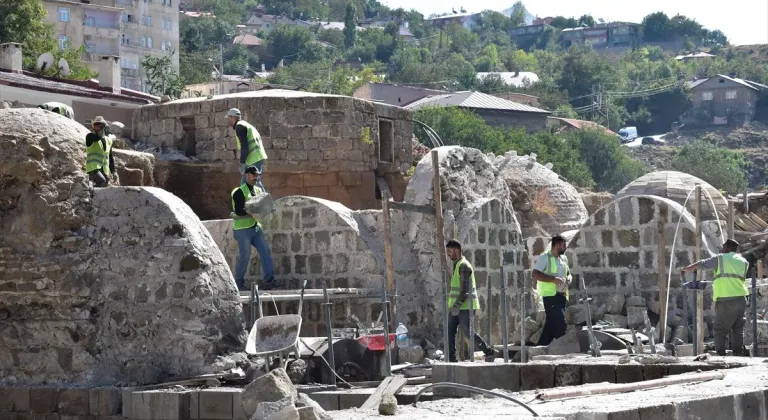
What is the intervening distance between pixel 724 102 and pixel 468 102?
58.1m

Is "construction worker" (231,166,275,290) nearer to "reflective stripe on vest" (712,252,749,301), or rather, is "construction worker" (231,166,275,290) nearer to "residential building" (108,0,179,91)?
"reflective stripe on vest" (712,252,749,301)

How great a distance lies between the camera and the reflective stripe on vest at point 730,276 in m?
15.6

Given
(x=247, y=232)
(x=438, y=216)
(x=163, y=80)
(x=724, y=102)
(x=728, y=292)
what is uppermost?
(x=724, y=102)

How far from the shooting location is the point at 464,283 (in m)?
15.1

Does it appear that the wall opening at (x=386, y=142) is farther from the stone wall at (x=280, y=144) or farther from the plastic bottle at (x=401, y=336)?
the plastic bottle at (x=401, y=336)

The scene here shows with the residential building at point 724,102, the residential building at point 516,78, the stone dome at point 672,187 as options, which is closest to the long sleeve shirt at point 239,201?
the stone dome at point 672,187

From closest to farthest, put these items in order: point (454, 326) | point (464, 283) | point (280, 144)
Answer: point (464, 283) < point (454, 326) < point (280, 144)

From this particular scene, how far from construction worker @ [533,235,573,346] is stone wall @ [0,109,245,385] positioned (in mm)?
4029

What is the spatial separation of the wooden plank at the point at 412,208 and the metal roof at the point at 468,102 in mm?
71240

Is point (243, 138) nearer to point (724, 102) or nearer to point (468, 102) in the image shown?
point (468, 102)

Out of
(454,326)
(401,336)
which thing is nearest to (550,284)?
(454,326)

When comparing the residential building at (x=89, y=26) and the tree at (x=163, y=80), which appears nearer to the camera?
the tree at (x=163, y=80)

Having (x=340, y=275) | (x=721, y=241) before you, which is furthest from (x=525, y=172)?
(x=340, y=275)

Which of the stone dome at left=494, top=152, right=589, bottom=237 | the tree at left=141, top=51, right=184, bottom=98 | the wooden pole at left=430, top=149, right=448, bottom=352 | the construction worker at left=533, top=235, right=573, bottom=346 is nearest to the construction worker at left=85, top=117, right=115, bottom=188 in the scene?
the wooden pole at left=430, top=149, right=448, bottom=352
